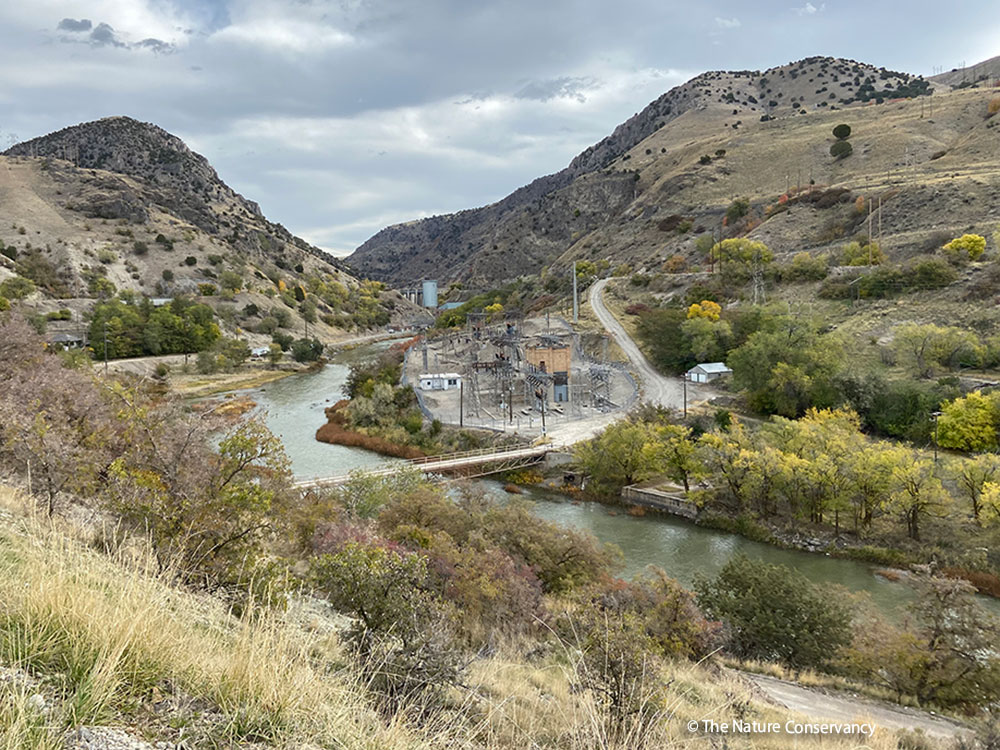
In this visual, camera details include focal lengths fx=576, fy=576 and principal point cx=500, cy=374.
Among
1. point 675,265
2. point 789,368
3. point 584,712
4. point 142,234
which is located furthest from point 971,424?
point 142,234

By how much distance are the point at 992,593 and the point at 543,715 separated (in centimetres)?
1814

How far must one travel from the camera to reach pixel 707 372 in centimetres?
3781

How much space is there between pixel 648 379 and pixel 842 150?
4877 centimetres

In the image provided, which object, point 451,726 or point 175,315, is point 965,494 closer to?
point 451,726

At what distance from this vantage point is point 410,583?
5.37 meters

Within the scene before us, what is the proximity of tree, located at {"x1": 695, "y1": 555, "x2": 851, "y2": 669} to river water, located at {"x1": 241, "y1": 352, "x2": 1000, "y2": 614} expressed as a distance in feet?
11.1

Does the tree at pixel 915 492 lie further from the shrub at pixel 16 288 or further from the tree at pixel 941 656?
the shrub at pixel 16 288

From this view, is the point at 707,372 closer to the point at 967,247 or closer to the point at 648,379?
the point at 648,379

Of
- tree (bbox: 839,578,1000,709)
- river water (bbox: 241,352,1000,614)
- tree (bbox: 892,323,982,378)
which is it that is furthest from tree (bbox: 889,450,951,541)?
tree (bbox: 892,323,982,378)

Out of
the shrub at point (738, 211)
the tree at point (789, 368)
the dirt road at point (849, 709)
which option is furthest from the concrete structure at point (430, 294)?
the dirt road at point (849, 709)

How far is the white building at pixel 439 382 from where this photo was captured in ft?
126

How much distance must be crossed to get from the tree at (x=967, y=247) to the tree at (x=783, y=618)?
3826 cm

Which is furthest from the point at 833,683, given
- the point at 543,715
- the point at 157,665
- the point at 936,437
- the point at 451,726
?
the point at 936,437

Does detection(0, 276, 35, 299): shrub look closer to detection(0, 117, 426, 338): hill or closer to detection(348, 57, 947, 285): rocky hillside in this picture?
detection(0, 117, 426, 338): hill
